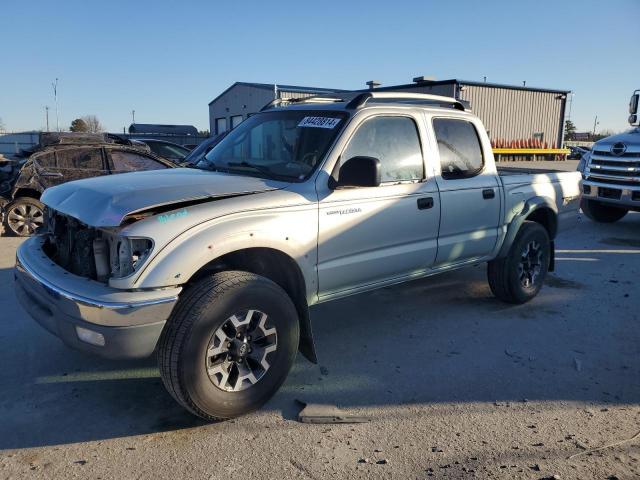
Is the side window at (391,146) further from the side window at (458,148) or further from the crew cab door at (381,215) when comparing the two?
the side window at (458,148)

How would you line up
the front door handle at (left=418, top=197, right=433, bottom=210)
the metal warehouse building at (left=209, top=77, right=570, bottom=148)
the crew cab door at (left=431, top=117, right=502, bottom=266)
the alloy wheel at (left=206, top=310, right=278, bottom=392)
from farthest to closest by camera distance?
the metal warehouse building at (left=209, top=77, right=570, bottom=148) < the crew cab door at (left=431, top=117, right=502, bottom=266) < the front door handle at (left=418, top=197, right=433, bottom=210) < the alloy wheel at (left=206, top=310, right=278, bottom=392)

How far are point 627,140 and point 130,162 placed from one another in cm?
886

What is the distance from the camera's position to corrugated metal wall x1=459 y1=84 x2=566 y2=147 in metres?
26.5

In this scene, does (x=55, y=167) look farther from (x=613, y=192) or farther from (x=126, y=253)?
(x=613, y=192)

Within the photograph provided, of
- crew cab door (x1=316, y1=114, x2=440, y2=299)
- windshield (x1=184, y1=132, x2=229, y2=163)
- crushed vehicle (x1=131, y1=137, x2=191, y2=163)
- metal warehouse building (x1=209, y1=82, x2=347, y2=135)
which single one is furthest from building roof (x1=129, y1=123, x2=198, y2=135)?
crew cab door (x1=316, y1=114, x2=440, y2=299)

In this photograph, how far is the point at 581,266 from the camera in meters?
7.04

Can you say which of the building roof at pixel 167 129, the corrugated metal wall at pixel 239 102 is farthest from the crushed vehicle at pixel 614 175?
the building roof at pixel 167 129

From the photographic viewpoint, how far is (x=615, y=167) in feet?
31.4

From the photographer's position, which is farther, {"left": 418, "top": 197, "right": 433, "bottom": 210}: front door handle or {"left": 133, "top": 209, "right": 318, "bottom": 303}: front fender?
{"left": 418, "top": 197, "right": 433, "bottom": 210}: front door handle

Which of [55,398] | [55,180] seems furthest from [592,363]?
[55,180]

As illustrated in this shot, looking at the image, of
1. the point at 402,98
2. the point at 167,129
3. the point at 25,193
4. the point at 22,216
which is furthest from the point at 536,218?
the point at 167,129

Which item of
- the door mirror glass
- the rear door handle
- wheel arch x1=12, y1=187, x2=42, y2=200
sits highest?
the door mirror glass

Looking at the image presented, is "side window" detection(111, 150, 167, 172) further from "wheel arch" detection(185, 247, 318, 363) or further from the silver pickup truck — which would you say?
"wheel arch" detection(185, 247, 318, 363)

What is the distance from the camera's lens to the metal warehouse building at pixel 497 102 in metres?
25.3
